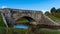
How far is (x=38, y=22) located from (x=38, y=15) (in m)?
1.70

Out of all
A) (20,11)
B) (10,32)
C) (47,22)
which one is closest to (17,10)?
(20,11)

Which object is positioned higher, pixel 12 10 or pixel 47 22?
pixel 12 10

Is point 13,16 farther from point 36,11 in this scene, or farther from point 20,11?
point 36,11

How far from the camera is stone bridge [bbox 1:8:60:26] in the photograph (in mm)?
41006

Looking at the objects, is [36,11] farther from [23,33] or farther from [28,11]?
[23,33]

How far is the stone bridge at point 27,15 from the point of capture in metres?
41.0

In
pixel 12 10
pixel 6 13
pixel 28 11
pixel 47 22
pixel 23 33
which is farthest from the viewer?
pixel 47 22

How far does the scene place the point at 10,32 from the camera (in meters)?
21.2

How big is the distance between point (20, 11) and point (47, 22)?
7.82 metres

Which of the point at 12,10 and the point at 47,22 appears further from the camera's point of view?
the point at 47,22

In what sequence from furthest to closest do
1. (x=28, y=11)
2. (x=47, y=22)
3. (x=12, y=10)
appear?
(x=47, y=22), (x=28, y=11), (x=12, y=10)

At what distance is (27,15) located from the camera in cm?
4850

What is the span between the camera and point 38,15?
51.9 metres

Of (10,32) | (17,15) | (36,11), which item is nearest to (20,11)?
(17,15)
